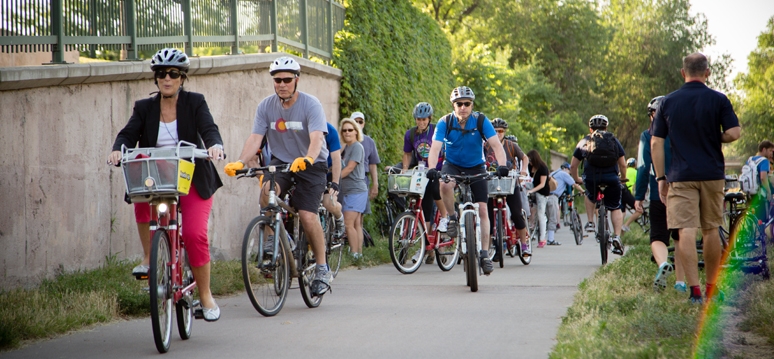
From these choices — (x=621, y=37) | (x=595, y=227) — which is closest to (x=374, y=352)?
(x=595, y=227)

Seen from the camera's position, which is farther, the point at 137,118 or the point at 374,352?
the point at 137,118

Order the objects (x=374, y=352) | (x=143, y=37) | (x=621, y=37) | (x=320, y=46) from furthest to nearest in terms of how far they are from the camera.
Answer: (x=621, y=37)
(x=320, y=46)
(x=143, y=37)
(x=374, y=352)

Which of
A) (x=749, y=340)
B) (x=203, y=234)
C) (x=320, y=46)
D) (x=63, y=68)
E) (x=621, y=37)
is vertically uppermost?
(x=621, y=37)

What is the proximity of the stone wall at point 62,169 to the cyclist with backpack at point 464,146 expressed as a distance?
117 inches

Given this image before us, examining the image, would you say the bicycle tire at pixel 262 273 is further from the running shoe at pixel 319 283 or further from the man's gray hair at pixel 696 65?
the man's gray hair at pixel 696 65

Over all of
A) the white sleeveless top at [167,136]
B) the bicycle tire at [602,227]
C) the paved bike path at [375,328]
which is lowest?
the paved bike path at [375,328]

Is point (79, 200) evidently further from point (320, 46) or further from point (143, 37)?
point (320, 46)

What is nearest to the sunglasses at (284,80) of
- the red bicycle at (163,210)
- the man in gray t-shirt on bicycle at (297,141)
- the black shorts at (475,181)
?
the man in gray t-shirt on bicycle at (297,141)

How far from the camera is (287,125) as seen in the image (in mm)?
7844

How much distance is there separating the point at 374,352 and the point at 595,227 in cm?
742

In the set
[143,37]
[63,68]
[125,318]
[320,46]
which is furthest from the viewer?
[320,46]

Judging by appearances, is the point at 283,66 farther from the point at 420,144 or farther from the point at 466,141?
the point at 420,144

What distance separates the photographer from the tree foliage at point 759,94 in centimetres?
5447

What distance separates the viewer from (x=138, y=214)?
6.33 meters
